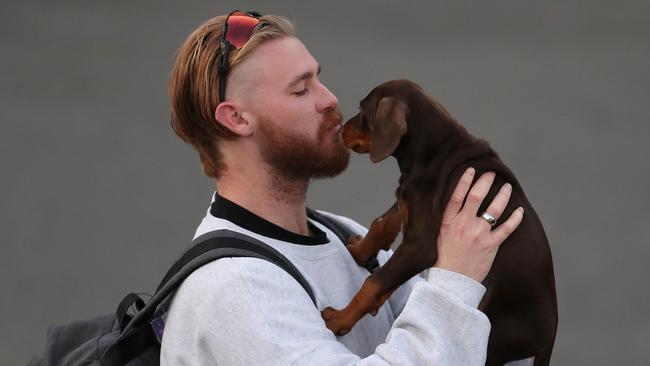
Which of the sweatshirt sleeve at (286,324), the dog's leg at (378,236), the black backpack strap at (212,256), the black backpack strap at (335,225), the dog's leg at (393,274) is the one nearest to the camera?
the sweatshirt sleeve at (286,324)

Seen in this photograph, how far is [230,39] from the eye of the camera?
7.61 feet

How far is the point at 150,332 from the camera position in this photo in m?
2.14

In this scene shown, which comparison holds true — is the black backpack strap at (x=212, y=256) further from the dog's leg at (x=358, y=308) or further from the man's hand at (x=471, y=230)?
the man's hand at (x=471, y=230)

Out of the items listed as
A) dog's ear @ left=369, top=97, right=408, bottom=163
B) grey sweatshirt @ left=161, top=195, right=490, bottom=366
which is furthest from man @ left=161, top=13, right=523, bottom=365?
dog's ear @ left=369, top=97, right=408, bottom=163

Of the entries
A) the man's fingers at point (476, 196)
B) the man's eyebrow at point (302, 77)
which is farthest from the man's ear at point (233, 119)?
the man's fingers at point (476, 196)

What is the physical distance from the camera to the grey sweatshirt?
1900 mm

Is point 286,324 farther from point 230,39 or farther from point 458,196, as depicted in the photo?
point 230,39

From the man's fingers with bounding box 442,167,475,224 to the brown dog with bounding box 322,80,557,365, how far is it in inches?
0.7

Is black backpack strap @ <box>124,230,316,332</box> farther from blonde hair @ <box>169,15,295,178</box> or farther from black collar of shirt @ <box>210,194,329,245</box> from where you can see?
→ blonde hair @ <box>169,15,295,178</box>

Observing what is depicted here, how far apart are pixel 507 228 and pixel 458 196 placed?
0.12 m

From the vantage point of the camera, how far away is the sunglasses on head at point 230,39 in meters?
2.30

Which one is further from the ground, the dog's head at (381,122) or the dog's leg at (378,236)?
the dog's head at (381,122)

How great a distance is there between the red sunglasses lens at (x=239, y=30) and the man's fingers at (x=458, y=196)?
607 millimetres

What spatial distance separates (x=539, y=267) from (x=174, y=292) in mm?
763
